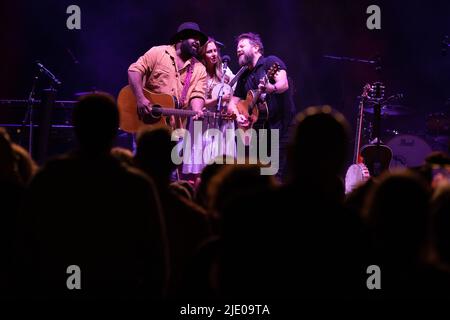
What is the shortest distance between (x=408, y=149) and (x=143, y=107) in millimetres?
5576

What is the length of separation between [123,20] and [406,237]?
10.9 metres

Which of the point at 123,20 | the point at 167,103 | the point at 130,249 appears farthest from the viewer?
the point at 123,20

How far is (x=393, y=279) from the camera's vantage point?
2559 mm

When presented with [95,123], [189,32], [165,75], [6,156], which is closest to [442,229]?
[95,123]

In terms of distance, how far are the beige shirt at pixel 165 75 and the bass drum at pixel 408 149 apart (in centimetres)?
448

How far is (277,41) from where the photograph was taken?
1298 cm

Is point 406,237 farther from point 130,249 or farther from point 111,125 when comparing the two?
point 111,125

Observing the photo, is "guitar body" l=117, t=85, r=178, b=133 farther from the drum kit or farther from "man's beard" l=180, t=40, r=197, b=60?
the drum kit

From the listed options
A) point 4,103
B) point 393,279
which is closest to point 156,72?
point 4,103

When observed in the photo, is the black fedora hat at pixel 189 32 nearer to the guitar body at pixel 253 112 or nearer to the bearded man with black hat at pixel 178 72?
the bearded man with black hat at pixel 178 72

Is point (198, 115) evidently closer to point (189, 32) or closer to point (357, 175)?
point (189, 32)

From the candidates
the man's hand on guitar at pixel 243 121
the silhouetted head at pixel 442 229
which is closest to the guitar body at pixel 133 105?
the man's hand on guitar at pixel 243 121

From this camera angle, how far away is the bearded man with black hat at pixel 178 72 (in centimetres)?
889

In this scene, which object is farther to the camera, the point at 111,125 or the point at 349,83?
the point at 349,83
